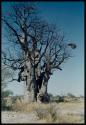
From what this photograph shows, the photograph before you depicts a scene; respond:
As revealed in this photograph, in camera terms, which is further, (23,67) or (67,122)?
(23,67)

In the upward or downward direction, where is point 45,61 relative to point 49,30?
downward

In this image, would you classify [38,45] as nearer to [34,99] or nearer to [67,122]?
[34,99]

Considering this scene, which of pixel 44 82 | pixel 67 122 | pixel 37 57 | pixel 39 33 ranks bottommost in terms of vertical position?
pixel 67 122

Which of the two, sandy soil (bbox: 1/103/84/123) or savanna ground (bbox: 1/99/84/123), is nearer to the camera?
savanna ground (bbox: 1/99/84/123)

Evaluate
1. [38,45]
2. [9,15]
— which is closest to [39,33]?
[38,45]

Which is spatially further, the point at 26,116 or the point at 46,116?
the point at 26,116

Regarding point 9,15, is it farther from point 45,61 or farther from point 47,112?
point 47,112

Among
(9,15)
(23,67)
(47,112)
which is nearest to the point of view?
(47,112)

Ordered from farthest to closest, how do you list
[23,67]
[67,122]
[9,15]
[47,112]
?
[23,67]
[9,15]
[47,112]
[67,122]

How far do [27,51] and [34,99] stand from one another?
2.40m

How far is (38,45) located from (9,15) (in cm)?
209

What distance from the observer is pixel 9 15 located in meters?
16.6

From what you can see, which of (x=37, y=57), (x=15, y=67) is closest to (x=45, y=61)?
(x=37, y=57)

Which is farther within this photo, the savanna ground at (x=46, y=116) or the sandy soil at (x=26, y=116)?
the sandy soil at (x=26, y=116)
